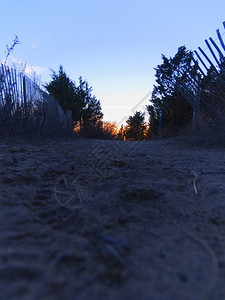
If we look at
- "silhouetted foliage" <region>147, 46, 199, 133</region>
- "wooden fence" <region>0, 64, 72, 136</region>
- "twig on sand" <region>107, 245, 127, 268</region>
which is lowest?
"twig on sand" <region>107, 245, 127, 268</region>

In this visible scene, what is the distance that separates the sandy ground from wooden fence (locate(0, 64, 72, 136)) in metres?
2.60

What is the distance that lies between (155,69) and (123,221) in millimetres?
17821

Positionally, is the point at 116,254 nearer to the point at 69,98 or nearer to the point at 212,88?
the point at 212,88

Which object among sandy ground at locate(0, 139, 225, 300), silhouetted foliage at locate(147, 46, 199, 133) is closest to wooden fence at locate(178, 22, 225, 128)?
sandy ground at locate(0, 139, 225, 300)

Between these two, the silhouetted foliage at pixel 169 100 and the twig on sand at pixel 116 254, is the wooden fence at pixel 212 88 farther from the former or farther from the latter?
the silhouetted foliage at pixel 169 100

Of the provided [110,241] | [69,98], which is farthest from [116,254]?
[69,98]

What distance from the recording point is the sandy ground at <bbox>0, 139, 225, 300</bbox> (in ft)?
1.61

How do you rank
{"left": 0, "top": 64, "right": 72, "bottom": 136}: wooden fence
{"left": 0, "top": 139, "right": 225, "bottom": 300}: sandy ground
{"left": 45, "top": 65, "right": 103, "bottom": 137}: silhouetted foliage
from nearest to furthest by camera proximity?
{"left": 0, "top": 139, "right": 225, "bottom": 300}: sandy ground
{"left": 0, "top": 64, "right": 72, "bottom": 136}: wooden fence
{"left": 45, "top": 65, "right": 103, "bottom": 137}: silhouetted foliage

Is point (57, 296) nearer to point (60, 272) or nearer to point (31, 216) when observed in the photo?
point (60, 272)

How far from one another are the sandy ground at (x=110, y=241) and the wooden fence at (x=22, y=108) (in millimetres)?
2597

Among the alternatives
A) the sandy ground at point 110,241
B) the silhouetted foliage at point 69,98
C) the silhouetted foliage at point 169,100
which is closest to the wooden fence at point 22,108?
the sandy ground at point 110,241

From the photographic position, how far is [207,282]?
52 centimetres

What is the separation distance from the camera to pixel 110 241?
2.28ft

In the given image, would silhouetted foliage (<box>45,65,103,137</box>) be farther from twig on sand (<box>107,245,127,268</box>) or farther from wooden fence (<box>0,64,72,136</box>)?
twig on sand (<box>107,245,127,268</box>)
